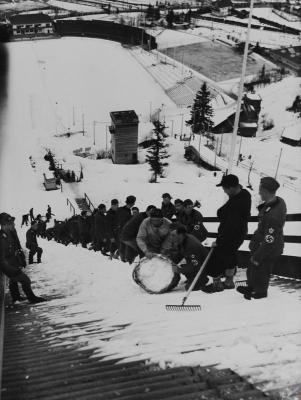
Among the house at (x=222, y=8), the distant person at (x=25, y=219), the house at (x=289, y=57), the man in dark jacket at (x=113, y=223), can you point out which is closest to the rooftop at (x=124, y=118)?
the distant person at (x=25, y=219)

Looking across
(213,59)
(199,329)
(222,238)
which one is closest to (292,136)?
(213,59)

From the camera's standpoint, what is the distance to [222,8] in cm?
9694

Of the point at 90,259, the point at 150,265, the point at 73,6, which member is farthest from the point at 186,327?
the point at 73,6

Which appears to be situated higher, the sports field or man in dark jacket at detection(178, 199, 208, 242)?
man in dark jacket at detection(178, 199, 208, 242)

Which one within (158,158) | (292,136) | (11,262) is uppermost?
(11,262)

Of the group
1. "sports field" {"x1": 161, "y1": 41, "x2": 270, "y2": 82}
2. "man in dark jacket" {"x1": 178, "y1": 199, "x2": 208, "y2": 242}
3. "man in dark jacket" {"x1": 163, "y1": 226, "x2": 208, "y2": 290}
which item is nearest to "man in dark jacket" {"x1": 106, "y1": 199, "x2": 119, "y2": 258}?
"man in dark jacket" {"x1": 178, "y1": 199, "x2": 208, "y2": 242}

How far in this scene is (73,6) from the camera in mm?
96062

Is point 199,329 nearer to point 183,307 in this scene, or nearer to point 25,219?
point 183,307

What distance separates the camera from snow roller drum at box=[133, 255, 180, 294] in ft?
20.8

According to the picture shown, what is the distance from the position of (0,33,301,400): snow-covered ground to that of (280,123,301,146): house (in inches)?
139

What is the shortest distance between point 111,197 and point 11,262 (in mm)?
21828

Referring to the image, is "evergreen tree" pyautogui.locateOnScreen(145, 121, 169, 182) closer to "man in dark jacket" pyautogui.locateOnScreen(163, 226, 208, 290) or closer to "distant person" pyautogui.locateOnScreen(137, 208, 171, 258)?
"distant person" pyautogui.locateOnScreen(137, 208, 171, 258)

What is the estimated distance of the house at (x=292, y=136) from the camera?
42.7 meters

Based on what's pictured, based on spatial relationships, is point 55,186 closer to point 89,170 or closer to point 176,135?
point 89,170
